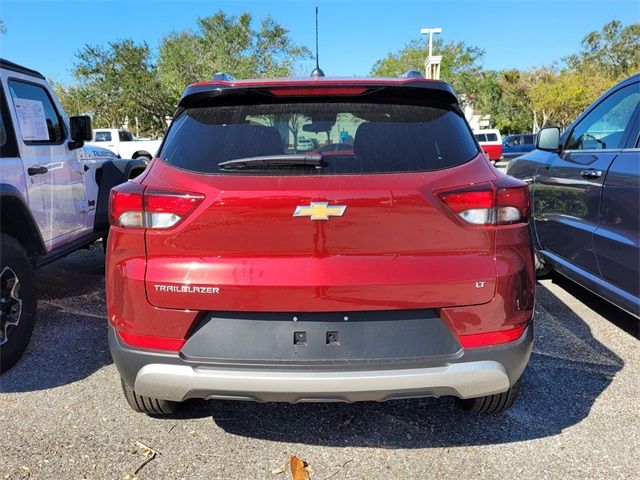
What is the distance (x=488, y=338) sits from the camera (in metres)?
2.16

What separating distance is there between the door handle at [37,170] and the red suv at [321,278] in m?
2.28

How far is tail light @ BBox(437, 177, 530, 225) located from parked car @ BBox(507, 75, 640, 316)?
1.50 m

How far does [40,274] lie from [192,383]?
4714mm

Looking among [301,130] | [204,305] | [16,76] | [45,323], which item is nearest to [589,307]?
[301,130]

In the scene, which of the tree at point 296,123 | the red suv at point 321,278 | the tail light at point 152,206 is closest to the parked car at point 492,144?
the tree at point 296,123

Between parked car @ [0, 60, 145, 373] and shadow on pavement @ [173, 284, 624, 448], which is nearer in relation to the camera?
shadow on pavement @ [173, 284, 624, 448]

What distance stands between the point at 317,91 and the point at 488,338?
1332mm

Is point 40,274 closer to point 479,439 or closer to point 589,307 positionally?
point 479,439

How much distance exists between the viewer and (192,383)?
2.14m

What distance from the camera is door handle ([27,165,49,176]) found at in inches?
158

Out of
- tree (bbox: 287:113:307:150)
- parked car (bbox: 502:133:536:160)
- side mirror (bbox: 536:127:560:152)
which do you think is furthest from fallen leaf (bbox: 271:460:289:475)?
parked car (bbox: 502:133:536:160)

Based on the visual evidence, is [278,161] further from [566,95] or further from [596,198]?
[566,95]

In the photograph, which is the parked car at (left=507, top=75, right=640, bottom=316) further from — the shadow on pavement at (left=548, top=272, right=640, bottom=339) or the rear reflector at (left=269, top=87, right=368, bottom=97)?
the rear reflector at (left=269, top=87, right=368, bottom=97)

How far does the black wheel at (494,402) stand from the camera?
8.48 feet
